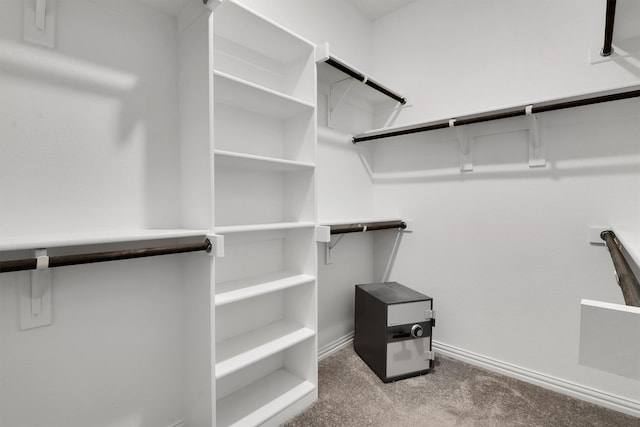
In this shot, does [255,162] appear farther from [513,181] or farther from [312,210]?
[513,181]

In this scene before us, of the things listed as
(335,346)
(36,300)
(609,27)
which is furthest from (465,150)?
(36,300)

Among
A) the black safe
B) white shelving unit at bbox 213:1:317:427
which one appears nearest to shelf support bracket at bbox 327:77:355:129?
white shelving unit at bbox 213:1:317:427

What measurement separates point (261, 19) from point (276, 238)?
114 cm

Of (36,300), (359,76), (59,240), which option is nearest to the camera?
(59,240)

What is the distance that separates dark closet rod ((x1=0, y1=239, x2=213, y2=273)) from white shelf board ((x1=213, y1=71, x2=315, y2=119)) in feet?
2.29

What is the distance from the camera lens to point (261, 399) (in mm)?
1487

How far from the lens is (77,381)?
1.07 m

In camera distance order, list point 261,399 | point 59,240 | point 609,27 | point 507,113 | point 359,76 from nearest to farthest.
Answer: point 59,240 < point 609,27 < point 261,399 < point 507,113 < point 359,76

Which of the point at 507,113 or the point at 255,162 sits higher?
the point at 507,113

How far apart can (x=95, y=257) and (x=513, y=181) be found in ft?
7.14

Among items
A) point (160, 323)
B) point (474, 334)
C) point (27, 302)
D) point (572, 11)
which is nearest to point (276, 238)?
Answer: point (160, 323)

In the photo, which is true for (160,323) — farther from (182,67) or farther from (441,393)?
(441,393)

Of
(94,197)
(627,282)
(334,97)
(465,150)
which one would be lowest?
(627,282)

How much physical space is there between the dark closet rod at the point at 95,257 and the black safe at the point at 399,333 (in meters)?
1.12
